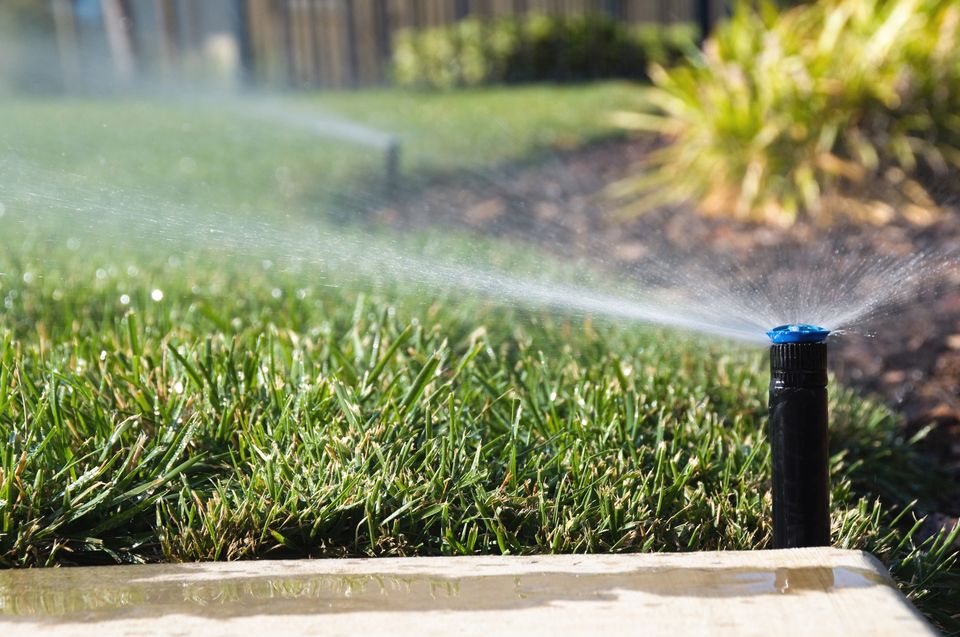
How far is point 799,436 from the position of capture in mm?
1926

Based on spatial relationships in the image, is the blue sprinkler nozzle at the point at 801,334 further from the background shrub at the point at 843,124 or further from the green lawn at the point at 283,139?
the green lawn at the point at 283,139

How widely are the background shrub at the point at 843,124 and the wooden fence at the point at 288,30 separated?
359 inches

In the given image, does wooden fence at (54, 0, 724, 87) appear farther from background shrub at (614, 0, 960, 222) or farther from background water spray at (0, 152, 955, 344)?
background water spray at (0, 152, 955, 344)

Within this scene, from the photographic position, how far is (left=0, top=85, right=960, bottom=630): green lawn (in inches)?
81.3

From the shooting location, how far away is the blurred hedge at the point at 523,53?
13906 mm

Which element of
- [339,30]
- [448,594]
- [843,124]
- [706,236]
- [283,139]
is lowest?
[706,236]

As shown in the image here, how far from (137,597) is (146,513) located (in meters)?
0.43

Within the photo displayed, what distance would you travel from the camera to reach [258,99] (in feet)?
44.7

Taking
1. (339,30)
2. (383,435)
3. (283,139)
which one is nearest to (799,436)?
(383,435)

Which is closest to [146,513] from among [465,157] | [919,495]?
[919,495]

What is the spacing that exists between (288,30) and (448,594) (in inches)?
610

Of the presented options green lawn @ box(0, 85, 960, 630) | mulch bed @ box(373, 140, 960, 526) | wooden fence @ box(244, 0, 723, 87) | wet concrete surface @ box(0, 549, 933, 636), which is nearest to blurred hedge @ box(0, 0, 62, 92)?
wooden fence @ box(244, 0, 723, 87)

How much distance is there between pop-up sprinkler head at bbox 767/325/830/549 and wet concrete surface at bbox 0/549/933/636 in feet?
0.28

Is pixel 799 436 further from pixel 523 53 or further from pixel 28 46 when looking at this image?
pixel 28 46
